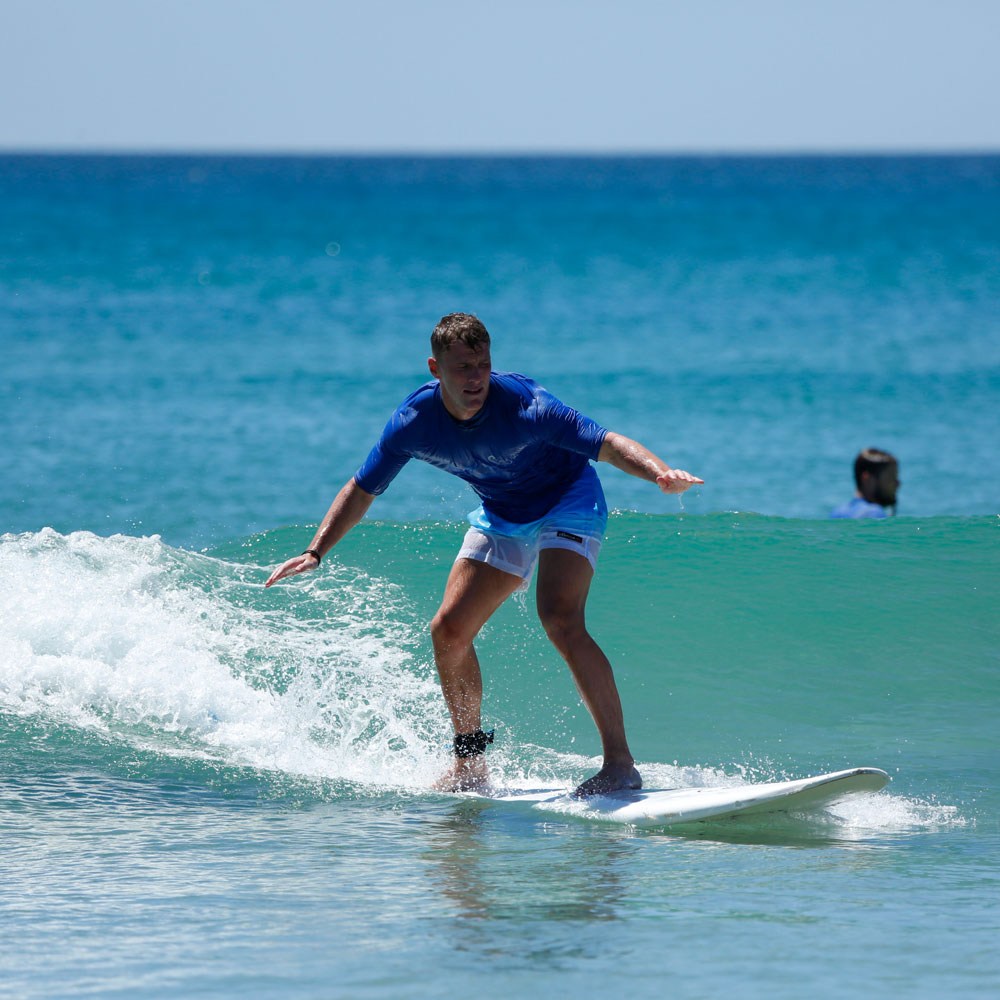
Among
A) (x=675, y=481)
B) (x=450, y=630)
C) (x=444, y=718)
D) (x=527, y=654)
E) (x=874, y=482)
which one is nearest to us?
(x=675, y=481)

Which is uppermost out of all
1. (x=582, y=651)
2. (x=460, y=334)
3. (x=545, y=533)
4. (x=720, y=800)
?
(x=460, y=334)

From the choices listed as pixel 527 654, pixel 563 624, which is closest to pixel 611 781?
pixel 563 624

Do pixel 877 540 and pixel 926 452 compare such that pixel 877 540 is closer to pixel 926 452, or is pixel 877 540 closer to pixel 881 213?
pixel 926 452

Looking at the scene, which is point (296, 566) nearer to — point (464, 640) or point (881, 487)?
point (464, 640)

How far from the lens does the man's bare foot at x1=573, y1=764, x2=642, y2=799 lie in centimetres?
488

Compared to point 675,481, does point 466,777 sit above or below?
below

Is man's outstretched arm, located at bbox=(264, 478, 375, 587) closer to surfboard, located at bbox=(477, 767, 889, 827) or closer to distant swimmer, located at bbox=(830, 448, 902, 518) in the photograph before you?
surfboard, located at bbox=(477, 767, 889, 827)

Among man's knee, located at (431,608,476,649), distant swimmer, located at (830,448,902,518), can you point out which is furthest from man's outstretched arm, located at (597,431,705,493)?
distant swimmer, located at (830,448,902,518)

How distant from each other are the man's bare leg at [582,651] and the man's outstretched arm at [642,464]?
0.44 meters

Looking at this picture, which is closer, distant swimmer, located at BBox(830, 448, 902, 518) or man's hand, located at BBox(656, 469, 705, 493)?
man's hand, located at BBox(656, 469, 705, 493)

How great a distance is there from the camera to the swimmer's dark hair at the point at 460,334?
4.60 metres

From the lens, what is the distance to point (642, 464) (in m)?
4.49

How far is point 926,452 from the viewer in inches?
656

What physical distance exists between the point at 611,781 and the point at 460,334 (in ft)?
5.45
